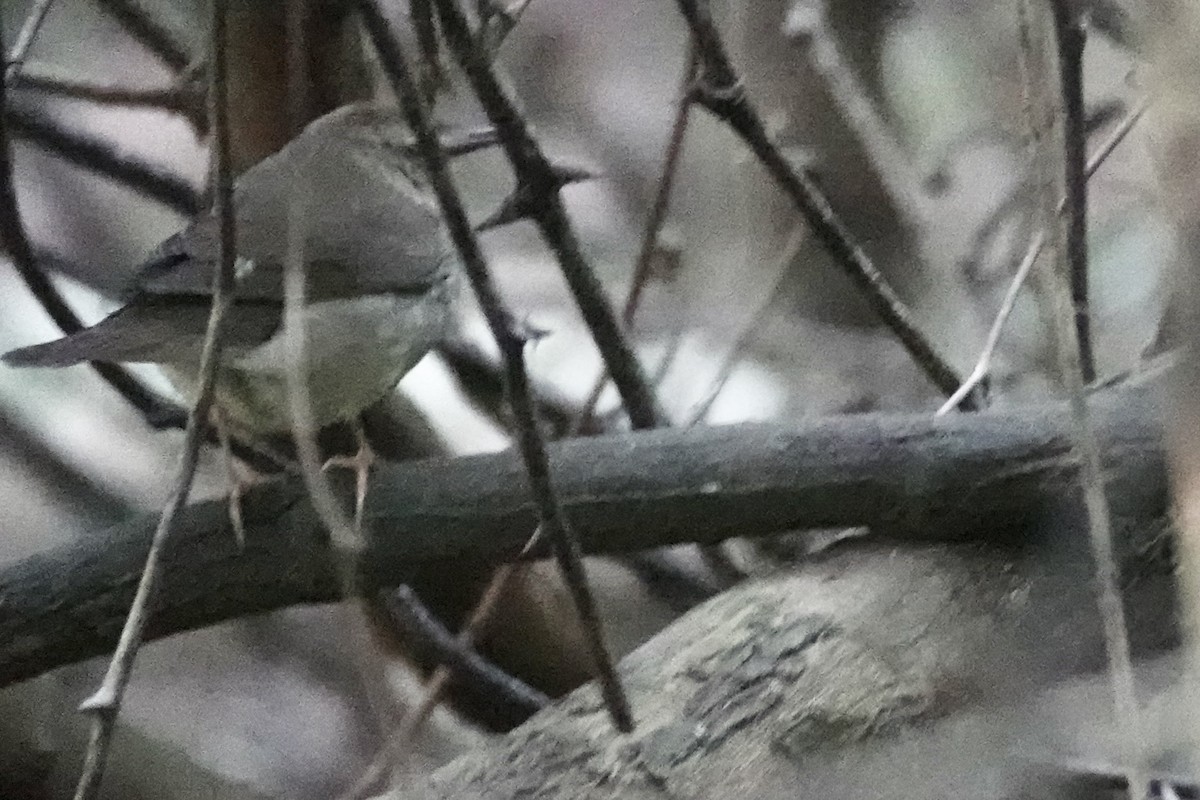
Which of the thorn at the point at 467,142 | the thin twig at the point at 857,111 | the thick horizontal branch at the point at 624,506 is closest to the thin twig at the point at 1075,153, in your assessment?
the thick horizontal branch at the point at 624,506

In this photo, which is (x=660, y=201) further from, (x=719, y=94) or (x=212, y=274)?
(x=212, y=274)

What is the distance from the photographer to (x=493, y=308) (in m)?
0.80

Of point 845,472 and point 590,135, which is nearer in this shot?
point 845,472

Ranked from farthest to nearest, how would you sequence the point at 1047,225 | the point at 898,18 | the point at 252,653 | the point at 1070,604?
1. the point at 898,18
2. the point at 252,653
3. the point at 1070,604
4. the point at 1047,225

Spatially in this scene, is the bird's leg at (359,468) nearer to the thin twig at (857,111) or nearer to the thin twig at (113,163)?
the thin twig at (113,163)

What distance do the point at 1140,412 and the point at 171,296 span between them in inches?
36.4

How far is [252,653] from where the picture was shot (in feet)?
6.76

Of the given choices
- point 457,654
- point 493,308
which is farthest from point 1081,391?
point 457,654

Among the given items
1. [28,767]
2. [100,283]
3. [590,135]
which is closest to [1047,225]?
[28,767]

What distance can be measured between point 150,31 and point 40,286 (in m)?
0.35

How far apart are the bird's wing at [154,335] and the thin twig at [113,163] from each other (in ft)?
1.87

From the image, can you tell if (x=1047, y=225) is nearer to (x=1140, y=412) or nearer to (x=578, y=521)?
(x=1140, y=412)

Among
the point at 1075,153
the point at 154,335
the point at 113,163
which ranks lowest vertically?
the point at 1075,153

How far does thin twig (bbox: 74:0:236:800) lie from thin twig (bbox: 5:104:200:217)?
1.13 m
